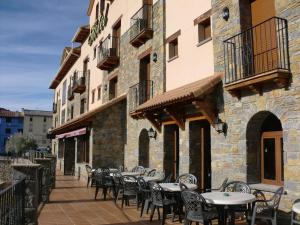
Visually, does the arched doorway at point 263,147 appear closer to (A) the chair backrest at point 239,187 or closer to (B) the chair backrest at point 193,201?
(A) the chair backrest at point 239,187

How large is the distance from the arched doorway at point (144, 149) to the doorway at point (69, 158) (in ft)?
35.0

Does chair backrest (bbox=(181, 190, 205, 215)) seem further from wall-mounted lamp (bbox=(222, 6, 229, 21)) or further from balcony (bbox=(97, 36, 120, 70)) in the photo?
balcony (bbox=(97, 36, 120, 70))

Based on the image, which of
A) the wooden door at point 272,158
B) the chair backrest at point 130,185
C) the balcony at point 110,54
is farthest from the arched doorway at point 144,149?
the wooden door at point 272,158

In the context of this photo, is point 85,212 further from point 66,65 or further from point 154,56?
point 66,65

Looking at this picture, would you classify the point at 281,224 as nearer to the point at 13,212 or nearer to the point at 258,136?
the point at 258,136

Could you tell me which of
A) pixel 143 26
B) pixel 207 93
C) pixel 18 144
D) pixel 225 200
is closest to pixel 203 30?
pixel 207 93

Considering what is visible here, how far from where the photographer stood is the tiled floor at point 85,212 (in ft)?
28.9

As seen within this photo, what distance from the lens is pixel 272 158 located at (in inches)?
323

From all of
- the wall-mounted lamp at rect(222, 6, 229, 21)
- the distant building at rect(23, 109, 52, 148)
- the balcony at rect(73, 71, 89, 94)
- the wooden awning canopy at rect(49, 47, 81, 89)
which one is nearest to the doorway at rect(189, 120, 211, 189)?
→ the wall-mounted lamp at rect(222, 6, 229, 21)

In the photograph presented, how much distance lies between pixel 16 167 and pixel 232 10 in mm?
6620

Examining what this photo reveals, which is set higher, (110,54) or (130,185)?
(110,54)

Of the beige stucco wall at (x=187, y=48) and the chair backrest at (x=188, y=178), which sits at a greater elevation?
the beige stucco wall at (x=187, y=48)

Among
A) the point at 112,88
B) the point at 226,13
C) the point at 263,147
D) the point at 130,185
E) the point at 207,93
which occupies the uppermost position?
the point at 226,13

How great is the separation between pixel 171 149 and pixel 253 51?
5372mm
